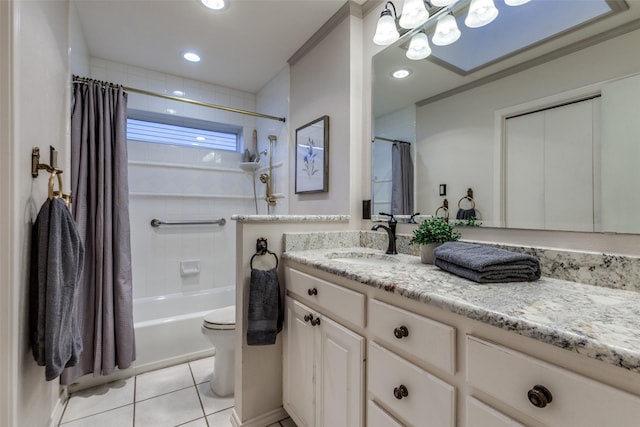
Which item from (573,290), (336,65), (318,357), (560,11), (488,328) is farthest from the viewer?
(336,65)

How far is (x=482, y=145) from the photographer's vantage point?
1307 millimetres

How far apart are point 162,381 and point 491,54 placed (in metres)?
2.66

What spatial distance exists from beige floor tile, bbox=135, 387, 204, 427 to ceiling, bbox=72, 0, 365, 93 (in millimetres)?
2472

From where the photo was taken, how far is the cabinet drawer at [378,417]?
901mm

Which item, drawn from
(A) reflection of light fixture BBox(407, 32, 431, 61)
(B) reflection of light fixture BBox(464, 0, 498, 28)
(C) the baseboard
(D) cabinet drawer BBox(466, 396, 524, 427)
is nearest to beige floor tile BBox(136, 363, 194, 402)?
(C) the baseboard

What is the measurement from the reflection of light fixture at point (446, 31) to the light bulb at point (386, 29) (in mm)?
230

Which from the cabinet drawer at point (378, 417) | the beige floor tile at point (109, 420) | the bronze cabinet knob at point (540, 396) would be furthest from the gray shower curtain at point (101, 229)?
the bronze cabinet knob at point (540, 396)

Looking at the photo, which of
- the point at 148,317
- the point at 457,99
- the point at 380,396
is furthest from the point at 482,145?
the point at 148,317

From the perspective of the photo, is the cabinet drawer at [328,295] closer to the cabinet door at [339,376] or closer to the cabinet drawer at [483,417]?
the cabinet door at [339,376]

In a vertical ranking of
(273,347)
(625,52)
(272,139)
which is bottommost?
(273,347)

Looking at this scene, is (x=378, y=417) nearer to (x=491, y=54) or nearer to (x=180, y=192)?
(x=491, y=54)

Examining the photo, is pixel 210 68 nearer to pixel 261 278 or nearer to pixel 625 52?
pixel 261 278

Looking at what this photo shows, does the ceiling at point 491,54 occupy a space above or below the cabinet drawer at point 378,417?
above

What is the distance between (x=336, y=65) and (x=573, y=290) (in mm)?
1792
